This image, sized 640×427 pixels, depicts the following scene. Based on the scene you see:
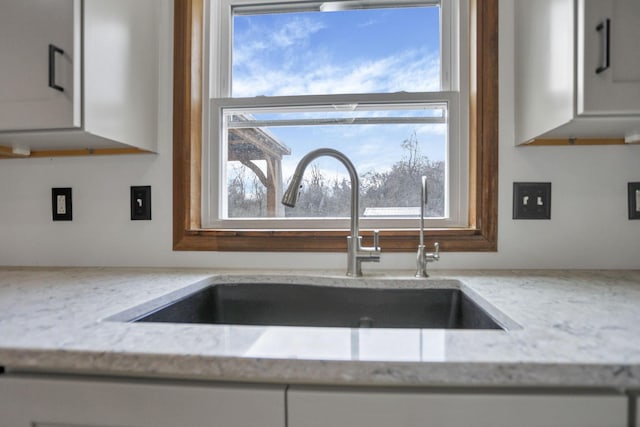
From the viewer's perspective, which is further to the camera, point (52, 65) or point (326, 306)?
point (326, 306)

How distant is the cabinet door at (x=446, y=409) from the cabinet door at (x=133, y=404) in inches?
2.0

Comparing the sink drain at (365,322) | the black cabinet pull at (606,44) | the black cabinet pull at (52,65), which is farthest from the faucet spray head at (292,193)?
the black cabinet pull at (606,44)

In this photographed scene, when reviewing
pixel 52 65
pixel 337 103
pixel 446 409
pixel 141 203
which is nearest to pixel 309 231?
pixel 337 103

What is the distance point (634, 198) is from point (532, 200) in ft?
1.01

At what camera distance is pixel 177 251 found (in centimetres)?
111

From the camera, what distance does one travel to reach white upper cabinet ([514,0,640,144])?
0.70 metres

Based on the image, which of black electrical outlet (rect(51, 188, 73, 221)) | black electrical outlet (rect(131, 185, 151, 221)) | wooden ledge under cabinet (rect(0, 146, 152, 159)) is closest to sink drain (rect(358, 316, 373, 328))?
black electrical outlet (rect(131, 185, 151, 221))

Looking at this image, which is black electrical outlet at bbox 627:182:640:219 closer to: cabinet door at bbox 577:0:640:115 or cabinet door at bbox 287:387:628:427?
cabinet door at bbox 577:0:640:115

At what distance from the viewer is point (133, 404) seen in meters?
0.47

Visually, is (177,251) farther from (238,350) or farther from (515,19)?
(515,19)

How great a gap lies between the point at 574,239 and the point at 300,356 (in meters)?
1.04

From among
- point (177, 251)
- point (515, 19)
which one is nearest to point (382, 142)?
point (515, 19)

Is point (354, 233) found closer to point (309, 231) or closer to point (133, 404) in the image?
point (309, 231)

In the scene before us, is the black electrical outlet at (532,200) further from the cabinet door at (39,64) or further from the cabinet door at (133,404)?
the cabinet door at (39,64)
